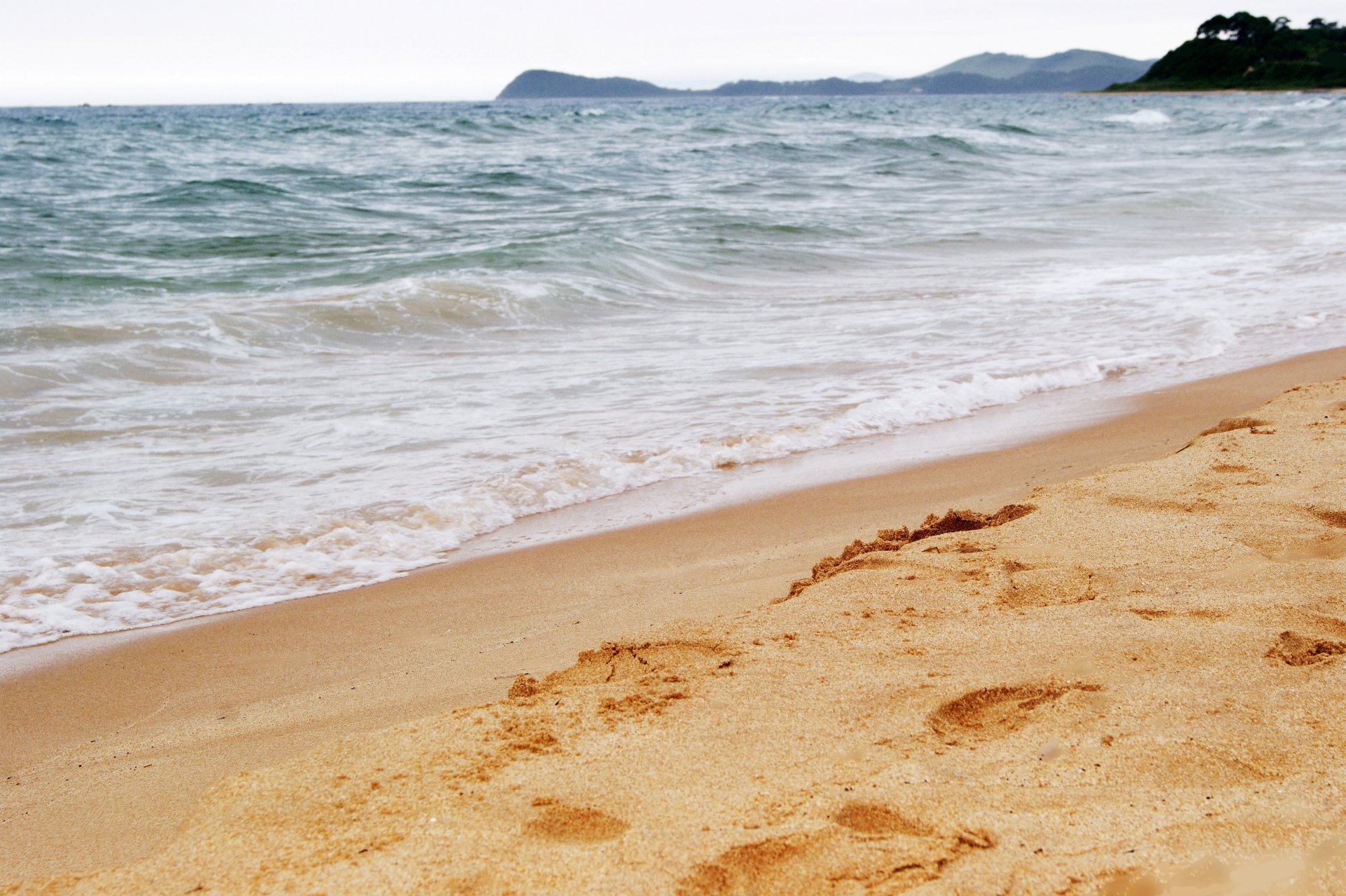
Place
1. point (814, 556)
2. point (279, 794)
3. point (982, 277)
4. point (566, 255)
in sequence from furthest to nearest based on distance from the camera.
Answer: point (566, 255)
point (982, 277)
point (814, 556)
point (279, 794)

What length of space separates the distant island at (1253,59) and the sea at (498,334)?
7398cm

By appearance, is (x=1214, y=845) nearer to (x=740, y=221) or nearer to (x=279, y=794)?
(x=279, y=794)

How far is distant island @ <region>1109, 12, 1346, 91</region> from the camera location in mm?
78250

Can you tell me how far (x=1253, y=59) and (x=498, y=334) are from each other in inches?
3857

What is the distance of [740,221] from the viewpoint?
41.2ft

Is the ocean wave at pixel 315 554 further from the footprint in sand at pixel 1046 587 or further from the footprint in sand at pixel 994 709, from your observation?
the footprint in sand at pixel 994 709

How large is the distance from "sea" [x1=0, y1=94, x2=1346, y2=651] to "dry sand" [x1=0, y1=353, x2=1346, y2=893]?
0.75 m

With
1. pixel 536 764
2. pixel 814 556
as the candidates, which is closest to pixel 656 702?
pixel 536 764

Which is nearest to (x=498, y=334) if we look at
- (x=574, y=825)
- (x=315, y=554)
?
(x=315, y=554)

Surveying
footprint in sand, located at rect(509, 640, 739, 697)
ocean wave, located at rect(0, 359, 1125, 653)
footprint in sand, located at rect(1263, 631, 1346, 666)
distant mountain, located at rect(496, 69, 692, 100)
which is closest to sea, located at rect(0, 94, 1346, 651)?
ocean wave, located at rect(0, 359, 1125, 653)

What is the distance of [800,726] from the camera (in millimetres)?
1997

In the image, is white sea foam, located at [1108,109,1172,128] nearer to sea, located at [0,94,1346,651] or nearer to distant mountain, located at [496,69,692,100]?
sea, located at [0,94,1346,651]

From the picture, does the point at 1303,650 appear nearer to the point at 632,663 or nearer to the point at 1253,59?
the point at 632,663

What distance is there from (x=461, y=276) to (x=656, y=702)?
7.65 metres
